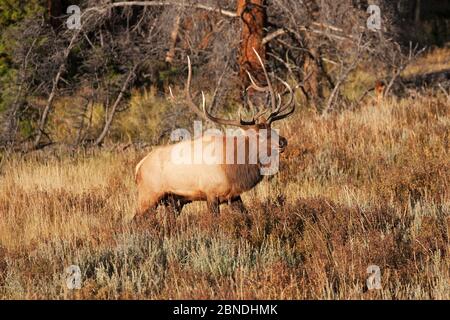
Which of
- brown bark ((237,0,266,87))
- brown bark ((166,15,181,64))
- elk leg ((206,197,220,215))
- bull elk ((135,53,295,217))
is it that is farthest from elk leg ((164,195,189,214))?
brown bark ((166,15,181,64))

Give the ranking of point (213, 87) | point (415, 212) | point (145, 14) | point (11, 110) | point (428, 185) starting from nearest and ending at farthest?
point (415, 212) < point (428, 185) < point (11, 110) < point (213, 87) < point (145, 14)

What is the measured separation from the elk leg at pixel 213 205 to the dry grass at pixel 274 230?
9 centimetres

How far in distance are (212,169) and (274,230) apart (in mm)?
929

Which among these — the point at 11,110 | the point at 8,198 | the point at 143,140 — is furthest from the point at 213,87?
the point at 8,198

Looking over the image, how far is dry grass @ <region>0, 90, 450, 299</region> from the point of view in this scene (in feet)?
17.6

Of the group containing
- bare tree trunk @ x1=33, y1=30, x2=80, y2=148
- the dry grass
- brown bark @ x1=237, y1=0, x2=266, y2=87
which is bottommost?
the dry grass

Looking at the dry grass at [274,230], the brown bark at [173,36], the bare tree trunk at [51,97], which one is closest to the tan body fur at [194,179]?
the dry grass at [274,230]

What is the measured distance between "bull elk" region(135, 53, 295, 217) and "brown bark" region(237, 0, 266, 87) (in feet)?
18.8

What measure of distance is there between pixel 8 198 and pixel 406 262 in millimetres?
5511

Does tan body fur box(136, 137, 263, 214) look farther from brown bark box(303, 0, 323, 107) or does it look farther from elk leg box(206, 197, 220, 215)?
brown bark box(303, 0, 323, 107)

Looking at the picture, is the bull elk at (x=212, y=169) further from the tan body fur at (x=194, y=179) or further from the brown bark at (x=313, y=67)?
the brown bark at (x=313, y=67)

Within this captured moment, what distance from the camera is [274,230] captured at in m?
6.71

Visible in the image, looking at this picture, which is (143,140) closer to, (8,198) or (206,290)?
(8,198)
